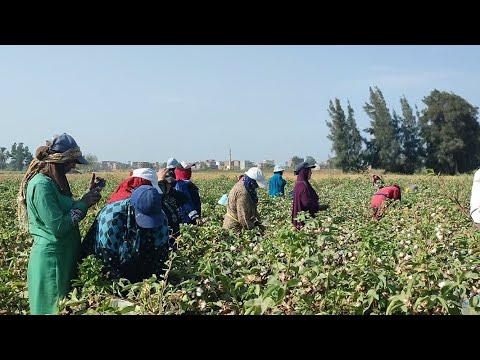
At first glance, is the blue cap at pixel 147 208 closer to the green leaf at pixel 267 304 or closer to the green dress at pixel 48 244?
the green dress at pixel 48 244

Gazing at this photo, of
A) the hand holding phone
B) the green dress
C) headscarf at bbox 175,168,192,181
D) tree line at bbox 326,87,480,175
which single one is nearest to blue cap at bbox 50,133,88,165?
the green dress

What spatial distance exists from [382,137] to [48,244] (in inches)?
1728

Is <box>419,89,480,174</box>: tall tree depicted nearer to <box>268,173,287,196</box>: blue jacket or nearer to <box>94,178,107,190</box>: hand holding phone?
<box>268,173,287,196</box>: blue jacket

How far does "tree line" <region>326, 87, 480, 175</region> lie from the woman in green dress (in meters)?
37.9

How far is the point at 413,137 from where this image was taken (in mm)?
45094

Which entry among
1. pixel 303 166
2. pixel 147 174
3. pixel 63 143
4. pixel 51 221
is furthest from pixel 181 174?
pixel 51 221

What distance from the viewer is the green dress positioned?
2916 mm

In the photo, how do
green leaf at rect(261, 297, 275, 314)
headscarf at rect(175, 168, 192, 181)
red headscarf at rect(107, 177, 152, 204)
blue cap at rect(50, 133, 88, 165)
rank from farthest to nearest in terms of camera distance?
headscarf at rect(175, 168, 192, 181)
red headscarf at rect(107, 177, 152, 204)
blue cap at rect(50, 133, 88, 165)
green leaf at rect(261, 297, 275, 314)

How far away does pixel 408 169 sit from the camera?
4256 centimetres

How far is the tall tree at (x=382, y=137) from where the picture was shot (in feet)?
143
